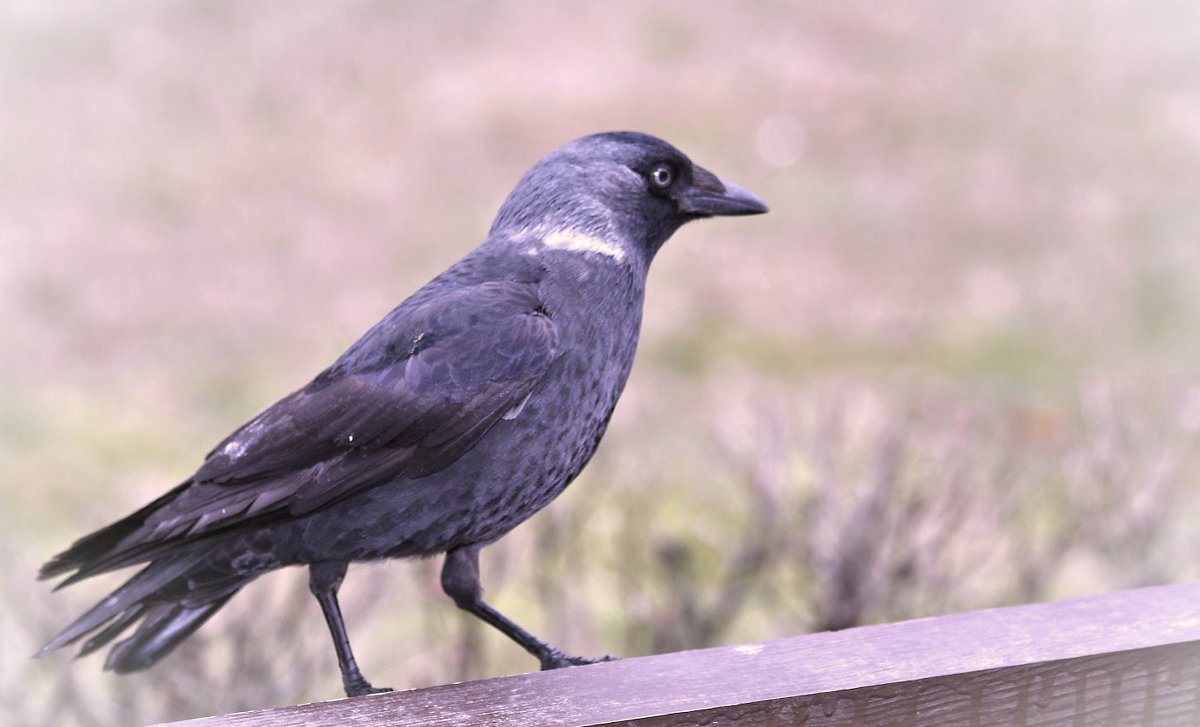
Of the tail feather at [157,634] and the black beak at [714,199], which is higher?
the black beak at [714,199]

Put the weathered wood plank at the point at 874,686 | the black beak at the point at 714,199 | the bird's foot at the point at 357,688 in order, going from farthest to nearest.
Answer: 1. the black beak at the point at 714,199
2. the bird's foot at the point at 357,688
3. the weathered wood plank at the point at 874,686

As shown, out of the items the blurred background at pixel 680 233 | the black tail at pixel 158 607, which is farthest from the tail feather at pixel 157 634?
the blurred background at pixel 680 233

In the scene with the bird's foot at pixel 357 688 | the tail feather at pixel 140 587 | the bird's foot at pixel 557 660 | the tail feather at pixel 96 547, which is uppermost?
the tail feather at pixel 96 547

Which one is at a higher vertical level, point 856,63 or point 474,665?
point 856,63

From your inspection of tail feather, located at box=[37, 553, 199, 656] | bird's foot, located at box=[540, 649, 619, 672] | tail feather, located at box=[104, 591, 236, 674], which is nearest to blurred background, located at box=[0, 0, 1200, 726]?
bird's foot, located at box=[540, 649, 619, 672]

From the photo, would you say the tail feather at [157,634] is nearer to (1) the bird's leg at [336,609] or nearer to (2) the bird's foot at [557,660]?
(1) the bird's leg at [336,609]

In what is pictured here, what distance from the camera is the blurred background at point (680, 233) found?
8.16m

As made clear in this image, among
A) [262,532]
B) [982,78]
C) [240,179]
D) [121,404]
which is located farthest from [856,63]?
[262,532]

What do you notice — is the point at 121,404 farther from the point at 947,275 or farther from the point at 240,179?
the point at 947,275

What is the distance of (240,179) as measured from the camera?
923cm

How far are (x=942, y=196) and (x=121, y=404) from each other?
5.86 meters

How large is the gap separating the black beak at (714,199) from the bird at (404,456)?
10.5 inches

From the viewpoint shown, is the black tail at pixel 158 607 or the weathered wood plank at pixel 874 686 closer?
the weathered wood plank at pixel 874 686

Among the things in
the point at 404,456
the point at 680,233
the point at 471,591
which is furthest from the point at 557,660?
the point at 680,233
